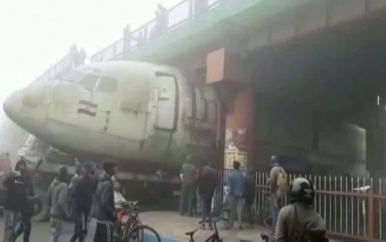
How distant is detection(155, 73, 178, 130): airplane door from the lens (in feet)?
42.8

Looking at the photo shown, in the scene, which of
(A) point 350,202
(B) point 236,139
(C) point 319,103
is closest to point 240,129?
(B) point 236,139

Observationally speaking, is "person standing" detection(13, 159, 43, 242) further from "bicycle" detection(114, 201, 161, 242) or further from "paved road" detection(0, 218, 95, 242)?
"bicycle" detection(114, 201, 161, 242)

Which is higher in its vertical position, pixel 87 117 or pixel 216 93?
pixel 216 93

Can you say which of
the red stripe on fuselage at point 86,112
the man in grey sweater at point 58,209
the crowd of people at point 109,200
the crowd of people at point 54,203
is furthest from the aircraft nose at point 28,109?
the man in grey sweater at point 58,209

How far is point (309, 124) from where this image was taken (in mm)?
18250

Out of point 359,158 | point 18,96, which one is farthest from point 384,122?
point 18,96

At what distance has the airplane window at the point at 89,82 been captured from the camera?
40.4 ft

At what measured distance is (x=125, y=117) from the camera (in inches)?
492

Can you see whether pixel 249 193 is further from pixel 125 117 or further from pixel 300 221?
pixel 300 221

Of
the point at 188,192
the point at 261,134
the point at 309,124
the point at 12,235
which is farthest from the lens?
the point at 309,124

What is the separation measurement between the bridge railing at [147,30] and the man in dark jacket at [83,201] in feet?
25.4

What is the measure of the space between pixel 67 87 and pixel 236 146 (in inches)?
204

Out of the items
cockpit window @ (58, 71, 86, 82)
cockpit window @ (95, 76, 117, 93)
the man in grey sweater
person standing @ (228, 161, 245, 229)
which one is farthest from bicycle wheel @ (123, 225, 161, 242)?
cockpit window @ (58, 71, 86, 82)

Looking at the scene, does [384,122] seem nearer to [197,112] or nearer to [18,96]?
[197,112]
